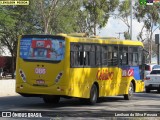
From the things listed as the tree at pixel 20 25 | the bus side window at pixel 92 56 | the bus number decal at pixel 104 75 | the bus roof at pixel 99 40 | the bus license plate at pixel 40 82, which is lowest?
the bus license plate at pixel 40 82

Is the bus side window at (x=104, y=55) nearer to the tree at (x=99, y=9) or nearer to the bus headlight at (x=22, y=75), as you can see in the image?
the bus headlight at (x=22, y=75)

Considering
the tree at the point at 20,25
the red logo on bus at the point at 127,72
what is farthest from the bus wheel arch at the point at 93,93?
the tree at the point at 20,25

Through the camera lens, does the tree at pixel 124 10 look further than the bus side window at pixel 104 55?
Yes

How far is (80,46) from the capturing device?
61.2 ft

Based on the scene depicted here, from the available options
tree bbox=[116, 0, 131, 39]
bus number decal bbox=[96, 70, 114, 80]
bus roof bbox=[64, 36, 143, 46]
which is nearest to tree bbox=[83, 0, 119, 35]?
tree bbox=[116, 0, 131, 39]

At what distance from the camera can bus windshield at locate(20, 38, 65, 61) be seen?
702 inches

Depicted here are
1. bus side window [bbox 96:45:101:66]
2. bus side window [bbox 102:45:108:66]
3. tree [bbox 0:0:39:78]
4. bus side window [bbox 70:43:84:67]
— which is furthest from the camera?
tree [bbox 0:0:39:78]

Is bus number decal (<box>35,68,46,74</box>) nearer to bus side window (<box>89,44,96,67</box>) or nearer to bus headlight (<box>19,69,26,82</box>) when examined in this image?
bus headlight (<box>19,69,26,82</box>)

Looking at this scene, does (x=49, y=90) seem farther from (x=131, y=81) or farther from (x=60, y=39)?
(x=131, y=81)

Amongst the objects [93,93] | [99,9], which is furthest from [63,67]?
[99,9]

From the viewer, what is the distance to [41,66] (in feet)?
58.9

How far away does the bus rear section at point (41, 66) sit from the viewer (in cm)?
1770

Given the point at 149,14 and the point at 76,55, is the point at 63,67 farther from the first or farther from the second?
the point at 149,14

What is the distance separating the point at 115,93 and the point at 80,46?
12.1 ft
